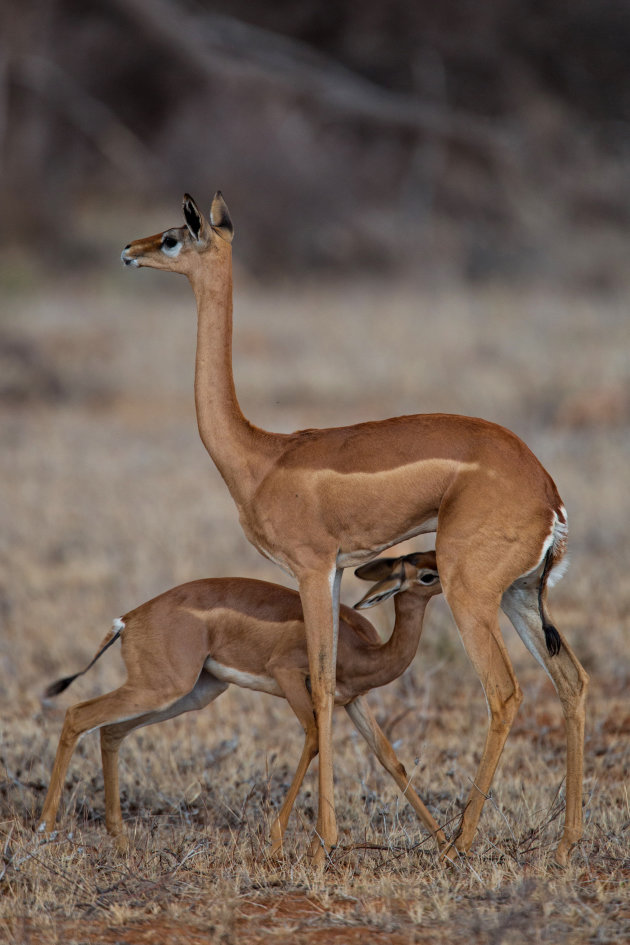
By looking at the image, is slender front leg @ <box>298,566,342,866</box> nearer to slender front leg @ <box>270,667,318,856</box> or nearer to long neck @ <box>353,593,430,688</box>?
slender front leg @ <box>270,667,318,856</box>

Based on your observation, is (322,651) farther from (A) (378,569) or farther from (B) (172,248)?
(B) (172,248)

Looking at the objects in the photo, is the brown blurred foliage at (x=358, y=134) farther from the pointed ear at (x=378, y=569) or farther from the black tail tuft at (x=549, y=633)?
the black tail tuft at (x=549, y=633)

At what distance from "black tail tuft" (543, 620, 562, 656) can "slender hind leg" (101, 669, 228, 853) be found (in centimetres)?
152

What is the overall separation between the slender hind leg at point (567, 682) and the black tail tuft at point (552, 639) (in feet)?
0.13

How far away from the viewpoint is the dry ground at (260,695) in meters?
4.25

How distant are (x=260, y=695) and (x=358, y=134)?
25.0m

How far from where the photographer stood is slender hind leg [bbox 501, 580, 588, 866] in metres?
4.83

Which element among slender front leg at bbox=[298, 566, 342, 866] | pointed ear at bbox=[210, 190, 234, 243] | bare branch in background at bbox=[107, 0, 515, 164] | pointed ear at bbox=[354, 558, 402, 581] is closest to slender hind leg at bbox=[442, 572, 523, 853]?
slender front leg at bbox=[298, 566, 342, 866]

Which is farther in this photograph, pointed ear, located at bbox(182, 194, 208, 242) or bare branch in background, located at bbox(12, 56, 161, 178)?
bare branch in background, located at bbox(12, 56, 161, 178)

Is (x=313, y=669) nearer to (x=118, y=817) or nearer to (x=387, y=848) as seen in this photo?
(x=387, y=848)

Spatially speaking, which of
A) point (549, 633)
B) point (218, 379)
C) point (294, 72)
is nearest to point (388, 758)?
point (549, 633)

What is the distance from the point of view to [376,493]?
4785 millimetres

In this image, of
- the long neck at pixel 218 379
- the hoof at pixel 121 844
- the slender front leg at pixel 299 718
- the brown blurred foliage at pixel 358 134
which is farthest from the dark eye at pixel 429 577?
the brown blurred foliage at pixel 358 134

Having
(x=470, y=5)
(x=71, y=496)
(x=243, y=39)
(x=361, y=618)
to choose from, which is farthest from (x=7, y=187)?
(x=361, y=618)
